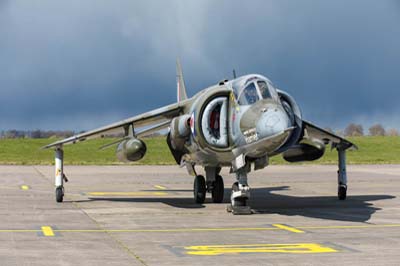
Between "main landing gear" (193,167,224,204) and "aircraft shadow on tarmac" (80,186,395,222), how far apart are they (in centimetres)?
27

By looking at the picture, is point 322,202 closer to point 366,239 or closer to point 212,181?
point 212,181

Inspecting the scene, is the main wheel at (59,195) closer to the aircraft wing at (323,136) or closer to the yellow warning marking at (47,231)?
the yellow warning marking at (47,231)

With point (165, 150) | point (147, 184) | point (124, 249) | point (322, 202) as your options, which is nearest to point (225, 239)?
point (124, 249)

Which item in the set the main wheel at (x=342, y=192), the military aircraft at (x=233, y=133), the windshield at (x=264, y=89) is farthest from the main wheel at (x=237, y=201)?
the main wheel at (x=342, y=192)

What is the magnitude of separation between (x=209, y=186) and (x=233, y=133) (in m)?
4.83

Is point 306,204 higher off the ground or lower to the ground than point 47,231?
higher

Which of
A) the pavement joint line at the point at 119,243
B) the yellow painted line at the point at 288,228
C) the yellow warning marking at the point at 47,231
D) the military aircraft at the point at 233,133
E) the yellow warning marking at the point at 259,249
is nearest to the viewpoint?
the pavement joint line at the point at 119,243

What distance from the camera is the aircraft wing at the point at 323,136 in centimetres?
2065

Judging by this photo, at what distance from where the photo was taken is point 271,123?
1455cm

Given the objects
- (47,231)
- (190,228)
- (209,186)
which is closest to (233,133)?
(190,228)

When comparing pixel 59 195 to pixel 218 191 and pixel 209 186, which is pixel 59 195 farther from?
pixel 218 191

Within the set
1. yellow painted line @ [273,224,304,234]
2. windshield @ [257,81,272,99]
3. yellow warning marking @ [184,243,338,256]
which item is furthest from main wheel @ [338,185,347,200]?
yellow warning marking @ [184,243,338,256]

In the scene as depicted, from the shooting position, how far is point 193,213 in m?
17.5

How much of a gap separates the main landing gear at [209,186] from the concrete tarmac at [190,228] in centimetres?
40
